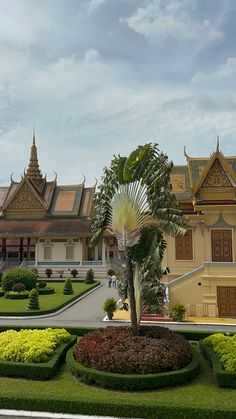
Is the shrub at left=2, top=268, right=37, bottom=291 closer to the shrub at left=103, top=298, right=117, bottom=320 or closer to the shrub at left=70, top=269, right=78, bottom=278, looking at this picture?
the shrub at left=103, top=298, right=117, bottom=320

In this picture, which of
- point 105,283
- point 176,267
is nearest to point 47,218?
A: point 105,283

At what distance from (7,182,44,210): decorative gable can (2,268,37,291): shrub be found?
1815cm

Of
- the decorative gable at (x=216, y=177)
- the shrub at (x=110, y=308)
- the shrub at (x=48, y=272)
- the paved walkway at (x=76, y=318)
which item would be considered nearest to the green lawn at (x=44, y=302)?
the paved walkway at (x=76, y=318)

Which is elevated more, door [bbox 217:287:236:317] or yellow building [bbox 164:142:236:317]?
yellow building [bbox 164:142:236:317]

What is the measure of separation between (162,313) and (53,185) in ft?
110

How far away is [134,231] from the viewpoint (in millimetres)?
12297

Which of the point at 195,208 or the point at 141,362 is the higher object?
the point at 195,208

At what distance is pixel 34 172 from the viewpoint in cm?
5328

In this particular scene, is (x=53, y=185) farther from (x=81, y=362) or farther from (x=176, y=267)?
(x=81, y=362)

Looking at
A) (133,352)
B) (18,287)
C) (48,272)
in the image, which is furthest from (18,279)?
(133,352)

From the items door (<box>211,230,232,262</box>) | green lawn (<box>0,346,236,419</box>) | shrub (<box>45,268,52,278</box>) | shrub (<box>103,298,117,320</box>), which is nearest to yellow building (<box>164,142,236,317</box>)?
door (<box>211,230,232,262</box>)

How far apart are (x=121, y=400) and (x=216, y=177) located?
1890 cm

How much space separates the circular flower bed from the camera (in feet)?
33.7

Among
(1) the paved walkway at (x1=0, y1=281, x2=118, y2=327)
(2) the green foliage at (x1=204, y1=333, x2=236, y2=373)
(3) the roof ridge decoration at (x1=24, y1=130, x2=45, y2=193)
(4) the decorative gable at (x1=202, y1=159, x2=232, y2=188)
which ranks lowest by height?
(1) the paved walkway at (x1=0, y1=281, x2=118, y2=327)
